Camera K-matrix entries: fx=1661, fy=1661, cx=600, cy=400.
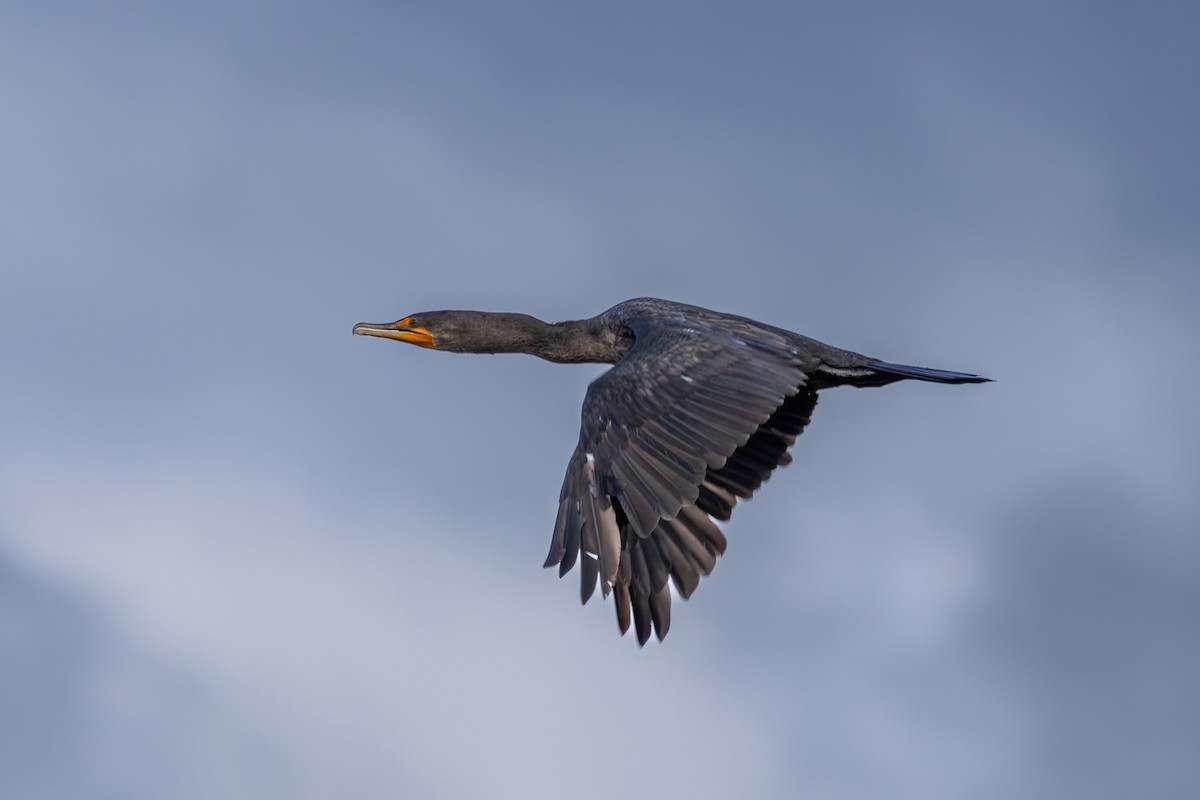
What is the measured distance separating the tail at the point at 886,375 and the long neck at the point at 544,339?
221 cm

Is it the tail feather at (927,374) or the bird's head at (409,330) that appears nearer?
the tail feather at (927,374)

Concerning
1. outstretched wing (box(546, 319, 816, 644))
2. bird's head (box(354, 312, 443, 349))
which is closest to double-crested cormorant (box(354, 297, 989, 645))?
outstretched wing (box(546, 319, 816, 644))

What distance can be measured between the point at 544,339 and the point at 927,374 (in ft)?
12.2

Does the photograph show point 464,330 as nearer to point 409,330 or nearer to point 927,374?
point 409,330

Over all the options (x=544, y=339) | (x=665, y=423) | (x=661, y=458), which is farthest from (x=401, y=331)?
(x=661, y=458)

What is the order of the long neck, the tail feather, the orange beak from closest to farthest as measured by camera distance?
the tail feather < the long neck < the orange beak

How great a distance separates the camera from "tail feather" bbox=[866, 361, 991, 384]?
1375cm

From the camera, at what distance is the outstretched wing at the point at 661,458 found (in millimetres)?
11977

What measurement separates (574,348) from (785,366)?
2.93 metres

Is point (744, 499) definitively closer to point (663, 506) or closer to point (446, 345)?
point (663, 506)

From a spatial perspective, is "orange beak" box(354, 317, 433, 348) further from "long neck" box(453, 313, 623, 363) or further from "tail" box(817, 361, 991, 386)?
"tail" box(817, 361, 991, 386)

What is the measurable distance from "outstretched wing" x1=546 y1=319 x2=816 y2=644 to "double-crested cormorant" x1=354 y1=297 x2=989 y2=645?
0.01 metres

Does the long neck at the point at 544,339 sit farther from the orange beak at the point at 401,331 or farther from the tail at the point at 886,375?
the tail at the point at 886,375

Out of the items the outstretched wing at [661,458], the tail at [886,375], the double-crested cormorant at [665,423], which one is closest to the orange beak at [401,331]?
the double-crested cormorant at [665,423]
